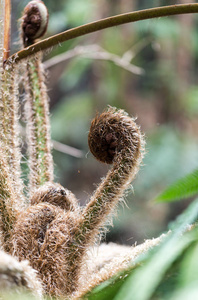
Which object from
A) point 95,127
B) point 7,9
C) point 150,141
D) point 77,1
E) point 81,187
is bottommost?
point 81,187

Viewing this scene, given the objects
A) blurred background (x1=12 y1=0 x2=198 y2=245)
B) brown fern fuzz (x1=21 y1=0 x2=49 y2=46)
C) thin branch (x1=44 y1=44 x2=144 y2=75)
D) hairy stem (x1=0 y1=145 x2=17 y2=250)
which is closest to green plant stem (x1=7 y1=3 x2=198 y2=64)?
brown fern fuzz (x1=21 y1=0 x2=49 y2=46)

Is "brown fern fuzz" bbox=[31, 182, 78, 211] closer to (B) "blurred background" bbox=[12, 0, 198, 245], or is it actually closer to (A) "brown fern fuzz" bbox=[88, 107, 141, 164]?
(A) "brown fern fuzz" bbox=[88, 107, 141, 164]

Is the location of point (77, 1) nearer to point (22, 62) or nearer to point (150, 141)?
point (150, 141)

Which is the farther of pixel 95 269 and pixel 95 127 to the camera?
pixel 95 269

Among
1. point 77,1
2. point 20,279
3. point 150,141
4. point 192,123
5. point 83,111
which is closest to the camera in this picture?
point 20,279

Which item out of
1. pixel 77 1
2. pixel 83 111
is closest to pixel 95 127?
pixel 77 1

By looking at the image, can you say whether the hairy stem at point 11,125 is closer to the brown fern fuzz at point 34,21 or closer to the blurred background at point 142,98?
the brown fern fuzz at point 34,21

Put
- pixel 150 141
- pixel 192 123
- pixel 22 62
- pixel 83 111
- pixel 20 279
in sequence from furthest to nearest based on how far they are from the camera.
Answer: pixel 192 123 → pixel 83 111 → pixel 150 141 → pixel 22 62 → pixel 20 279
